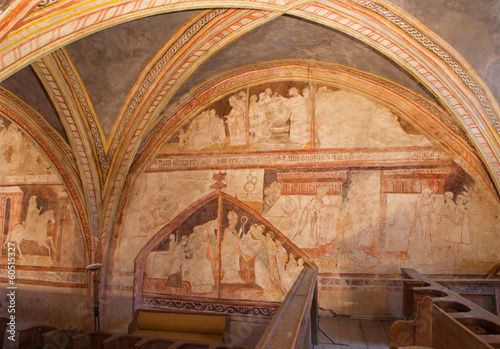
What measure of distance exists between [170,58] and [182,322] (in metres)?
4.70

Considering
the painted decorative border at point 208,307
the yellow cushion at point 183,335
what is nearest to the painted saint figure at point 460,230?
the painted decorative border at point 208,307

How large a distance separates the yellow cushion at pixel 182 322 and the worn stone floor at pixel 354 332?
1909 mm

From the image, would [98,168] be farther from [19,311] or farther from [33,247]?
[19,311]

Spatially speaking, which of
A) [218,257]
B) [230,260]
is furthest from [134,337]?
[230,260]

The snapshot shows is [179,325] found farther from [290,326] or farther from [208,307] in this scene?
[290,326]

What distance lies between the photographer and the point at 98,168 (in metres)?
7.18

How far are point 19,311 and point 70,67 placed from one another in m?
5.82

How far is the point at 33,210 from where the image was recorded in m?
8.47

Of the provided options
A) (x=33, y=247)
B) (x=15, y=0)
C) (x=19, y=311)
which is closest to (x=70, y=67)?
(x=15, y=0)

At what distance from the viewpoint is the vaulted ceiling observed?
352cm

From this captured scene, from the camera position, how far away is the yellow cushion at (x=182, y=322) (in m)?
6.69

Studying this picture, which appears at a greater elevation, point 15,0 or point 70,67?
point 70,67

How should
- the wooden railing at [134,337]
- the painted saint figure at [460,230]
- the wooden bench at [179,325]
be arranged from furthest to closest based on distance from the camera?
the wooden bench at [179,325] < the painted saint figure at [460,230] < the wooden railing at [134,337]

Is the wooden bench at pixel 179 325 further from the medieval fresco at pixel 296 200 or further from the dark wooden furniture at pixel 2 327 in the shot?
the dark wooden furniture at pixel 2 327
